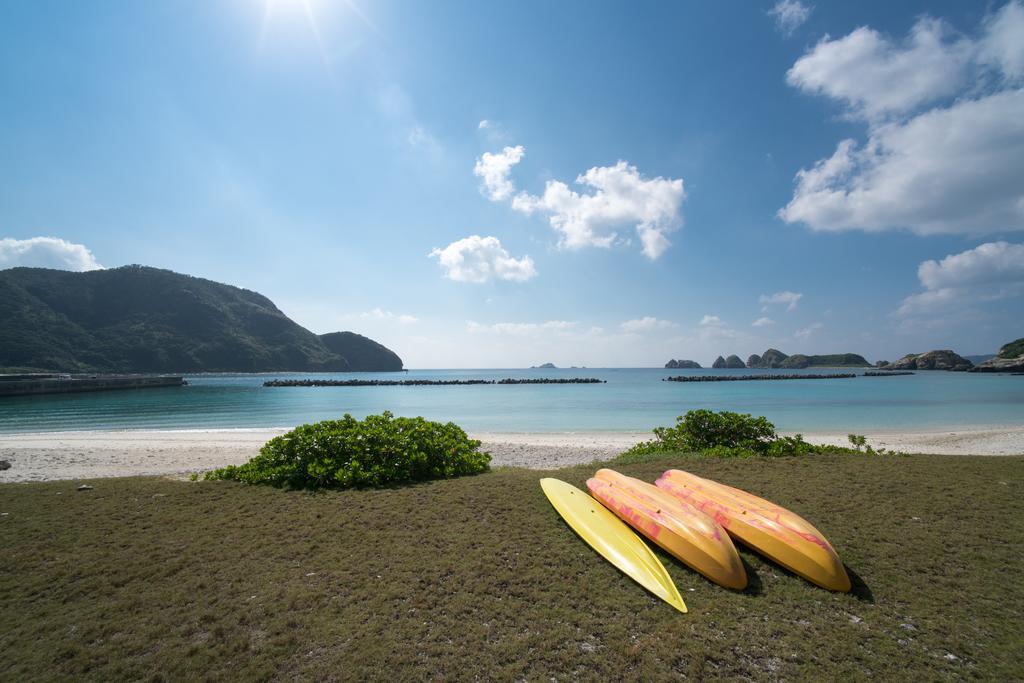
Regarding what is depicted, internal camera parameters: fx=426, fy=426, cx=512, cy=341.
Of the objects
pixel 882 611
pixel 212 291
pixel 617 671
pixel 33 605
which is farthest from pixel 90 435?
pixel 212 291

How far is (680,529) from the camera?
471 cm

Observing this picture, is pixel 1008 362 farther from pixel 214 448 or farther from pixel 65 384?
pixel 65 384

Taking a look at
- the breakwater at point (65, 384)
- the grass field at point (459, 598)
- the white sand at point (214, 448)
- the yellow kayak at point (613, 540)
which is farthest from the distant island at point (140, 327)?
the yellow kayak at point (613, 540)

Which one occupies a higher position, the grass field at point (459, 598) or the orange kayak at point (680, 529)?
the orange kayak at point (680, 529)

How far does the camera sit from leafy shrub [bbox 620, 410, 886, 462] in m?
9.63

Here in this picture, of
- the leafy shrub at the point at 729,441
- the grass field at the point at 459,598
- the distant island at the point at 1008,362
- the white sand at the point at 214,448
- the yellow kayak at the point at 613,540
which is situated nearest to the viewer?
the grass field at the point at 459,598

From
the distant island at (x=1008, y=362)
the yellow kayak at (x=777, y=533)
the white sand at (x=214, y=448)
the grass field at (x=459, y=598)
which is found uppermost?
the distant island at (x=1008, y=362)

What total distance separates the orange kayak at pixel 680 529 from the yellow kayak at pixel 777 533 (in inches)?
18.5

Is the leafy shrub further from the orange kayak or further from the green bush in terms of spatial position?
the green bush

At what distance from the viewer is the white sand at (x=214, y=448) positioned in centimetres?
1210

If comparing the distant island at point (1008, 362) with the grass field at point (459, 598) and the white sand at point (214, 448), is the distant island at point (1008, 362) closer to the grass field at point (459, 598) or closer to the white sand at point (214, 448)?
the white sand at point (214, 448)

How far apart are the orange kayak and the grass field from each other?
0.17 meters

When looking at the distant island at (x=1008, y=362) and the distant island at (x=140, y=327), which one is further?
the distant island at (x=1008, y=362)

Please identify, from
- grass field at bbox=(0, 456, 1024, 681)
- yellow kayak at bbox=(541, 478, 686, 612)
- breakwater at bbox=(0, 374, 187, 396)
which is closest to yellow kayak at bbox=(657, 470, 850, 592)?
grass field at bbox=(0, 456, 1024, 681)
